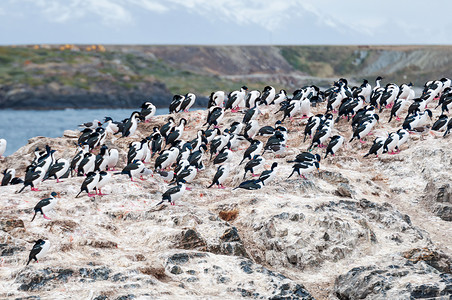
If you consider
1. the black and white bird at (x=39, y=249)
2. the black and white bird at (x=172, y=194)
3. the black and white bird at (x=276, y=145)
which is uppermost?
the black and white bird at (x=276, y=145)

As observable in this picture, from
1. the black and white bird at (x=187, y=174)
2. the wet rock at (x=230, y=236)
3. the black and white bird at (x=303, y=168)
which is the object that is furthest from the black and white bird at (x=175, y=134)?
the wet rock at (x=230, y=236)

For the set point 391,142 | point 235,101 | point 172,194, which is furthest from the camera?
point 235,101

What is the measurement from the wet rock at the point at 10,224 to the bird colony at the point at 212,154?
0.30 metres

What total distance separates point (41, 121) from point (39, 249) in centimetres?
9640

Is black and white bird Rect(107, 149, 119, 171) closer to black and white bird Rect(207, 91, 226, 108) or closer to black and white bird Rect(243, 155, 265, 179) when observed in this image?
black and white bird Rect(243, 155, 265, 179)

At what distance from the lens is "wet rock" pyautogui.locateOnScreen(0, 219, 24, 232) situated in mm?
15762

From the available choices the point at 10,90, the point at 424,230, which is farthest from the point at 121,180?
the point at 10,90

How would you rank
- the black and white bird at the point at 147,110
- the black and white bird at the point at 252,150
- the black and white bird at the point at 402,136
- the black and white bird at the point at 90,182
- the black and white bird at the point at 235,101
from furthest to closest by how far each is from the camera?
the black and white bird at the point at 147,110, the black and white bird at the point at 235,101, the black and white bird at the point at 402,136, the black and white bird at the point at 252,150, the black and white bird at the point at 90,182

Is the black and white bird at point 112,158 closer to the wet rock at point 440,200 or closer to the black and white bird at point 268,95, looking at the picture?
the black and white bird at point 268,95

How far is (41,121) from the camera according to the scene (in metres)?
106

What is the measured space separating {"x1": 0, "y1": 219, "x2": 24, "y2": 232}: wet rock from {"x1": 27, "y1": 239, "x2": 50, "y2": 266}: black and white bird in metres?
1.82

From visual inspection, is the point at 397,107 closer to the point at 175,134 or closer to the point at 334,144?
the point at 334,144

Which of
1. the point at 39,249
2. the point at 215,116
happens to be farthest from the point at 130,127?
the point at 39,249

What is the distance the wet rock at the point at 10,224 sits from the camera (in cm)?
1576
